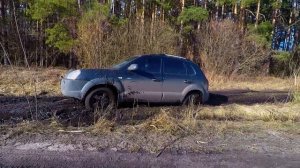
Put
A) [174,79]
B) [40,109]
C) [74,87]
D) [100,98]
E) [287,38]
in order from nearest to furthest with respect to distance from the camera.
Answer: [40,109] < [74,87] < [100,98] < [174,79] < [287,38]

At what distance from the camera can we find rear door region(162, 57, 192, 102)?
11555 mm

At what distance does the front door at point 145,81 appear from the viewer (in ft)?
35.9

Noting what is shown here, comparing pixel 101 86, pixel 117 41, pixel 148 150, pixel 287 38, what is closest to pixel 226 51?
pixel 117 41

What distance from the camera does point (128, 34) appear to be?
808 inches

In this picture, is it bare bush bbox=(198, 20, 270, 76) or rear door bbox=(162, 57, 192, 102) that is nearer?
rear door bbox=(162, 57, 192, 102)

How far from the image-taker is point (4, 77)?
57.1 ft

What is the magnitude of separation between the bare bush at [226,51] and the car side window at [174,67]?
35.4 feet

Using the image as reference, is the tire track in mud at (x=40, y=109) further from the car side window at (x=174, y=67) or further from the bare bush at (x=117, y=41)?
the bare bush at (x=117, y=41)

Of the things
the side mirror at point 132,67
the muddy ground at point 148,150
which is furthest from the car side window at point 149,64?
the muddy ground at point 148,150

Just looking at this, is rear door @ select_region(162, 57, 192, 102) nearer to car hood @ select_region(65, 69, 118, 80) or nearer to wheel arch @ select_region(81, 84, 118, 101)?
wheel arch @ select_region(81, 84, 118, 101)

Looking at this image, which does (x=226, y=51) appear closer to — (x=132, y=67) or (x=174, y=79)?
(x=174, y=79)

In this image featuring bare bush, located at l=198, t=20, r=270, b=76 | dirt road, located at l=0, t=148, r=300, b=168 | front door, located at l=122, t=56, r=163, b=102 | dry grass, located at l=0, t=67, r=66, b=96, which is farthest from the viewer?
bare bush, located at l=198, t=20, r=270, b=76

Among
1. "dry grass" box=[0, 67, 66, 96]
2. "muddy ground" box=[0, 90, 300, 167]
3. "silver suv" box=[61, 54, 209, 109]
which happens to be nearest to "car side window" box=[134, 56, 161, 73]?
"silver suv" box=[61, 54, 209, 109]

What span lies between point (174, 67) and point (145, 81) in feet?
3.75
